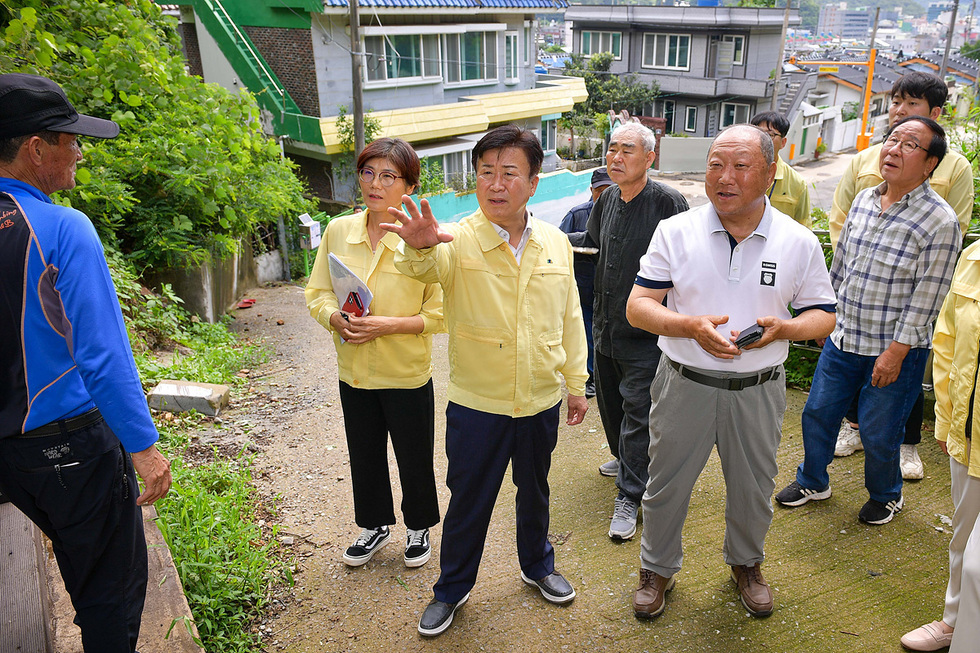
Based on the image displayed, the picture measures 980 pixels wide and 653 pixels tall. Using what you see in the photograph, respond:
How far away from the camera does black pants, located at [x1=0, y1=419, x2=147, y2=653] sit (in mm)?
2168

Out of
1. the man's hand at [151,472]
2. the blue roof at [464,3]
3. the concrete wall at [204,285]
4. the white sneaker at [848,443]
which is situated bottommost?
the concrete wall at [204,285]

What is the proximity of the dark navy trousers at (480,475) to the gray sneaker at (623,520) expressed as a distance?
71 centimetres

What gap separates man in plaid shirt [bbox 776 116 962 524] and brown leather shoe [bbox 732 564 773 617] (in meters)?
0.99

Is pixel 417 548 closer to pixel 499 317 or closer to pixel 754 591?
pixel 499 317

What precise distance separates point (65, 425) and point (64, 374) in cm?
16

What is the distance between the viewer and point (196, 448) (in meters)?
4.45

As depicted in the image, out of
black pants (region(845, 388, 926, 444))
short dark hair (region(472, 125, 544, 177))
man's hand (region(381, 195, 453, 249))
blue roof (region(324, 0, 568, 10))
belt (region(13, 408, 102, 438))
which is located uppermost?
blue roof (region(324, 0, 568, 10))

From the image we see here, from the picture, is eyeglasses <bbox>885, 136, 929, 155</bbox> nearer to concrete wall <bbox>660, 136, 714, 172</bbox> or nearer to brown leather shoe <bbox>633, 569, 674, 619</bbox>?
brown leather shoe <bbox>633, 569, 674, 619</bbox>

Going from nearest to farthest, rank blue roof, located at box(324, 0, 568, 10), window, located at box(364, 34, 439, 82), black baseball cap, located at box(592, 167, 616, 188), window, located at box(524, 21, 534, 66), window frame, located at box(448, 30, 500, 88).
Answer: black baseball cap, located at box(592, 167, 616, 188), blue roof, located at box(324, 0, 568, 10), window, located at box(364, 34, 439, 82), window frame, located at box(448, 30, 500, 88), window, located at box(524, 21, 534, 66)

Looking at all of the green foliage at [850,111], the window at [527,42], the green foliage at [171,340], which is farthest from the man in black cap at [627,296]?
the green foliage at [850,111]

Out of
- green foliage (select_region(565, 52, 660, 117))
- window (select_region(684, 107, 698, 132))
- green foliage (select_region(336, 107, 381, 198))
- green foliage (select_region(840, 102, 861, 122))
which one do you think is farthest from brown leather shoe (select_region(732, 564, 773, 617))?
green foliage (select_region(840, 102, 861, 122))

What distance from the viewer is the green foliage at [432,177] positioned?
53.4ft

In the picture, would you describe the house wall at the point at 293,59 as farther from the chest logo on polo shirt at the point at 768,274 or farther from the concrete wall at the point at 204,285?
the chest logo on polo shirt at the point at 768,274

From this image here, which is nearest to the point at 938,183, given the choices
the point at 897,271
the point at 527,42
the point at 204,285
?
the point at 897,271
